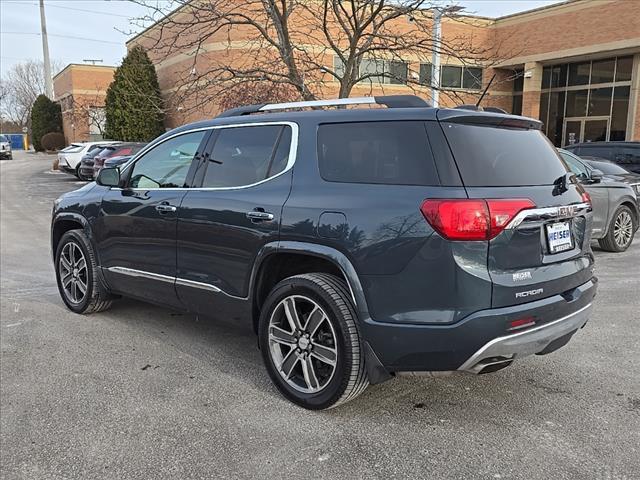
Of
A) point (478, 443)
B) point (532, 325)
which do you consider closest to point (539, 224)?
point (532, 325)

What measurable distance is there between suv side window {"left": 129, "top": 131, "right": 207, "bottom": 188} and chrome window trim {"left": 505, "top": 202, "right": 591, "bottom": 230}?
2.53 meters

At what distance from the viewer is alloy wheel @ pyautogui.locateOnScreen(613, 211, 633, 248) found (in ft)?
29.2

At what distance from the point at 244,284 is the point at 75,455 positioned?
1439mm

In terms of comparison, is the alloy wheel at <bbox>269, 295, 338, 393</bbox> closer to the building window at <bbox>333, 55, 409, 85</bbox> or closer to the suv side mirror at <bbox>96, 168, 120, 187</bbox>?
the suv side mirror at <bbox>96, 168, 120, 187</bbox>

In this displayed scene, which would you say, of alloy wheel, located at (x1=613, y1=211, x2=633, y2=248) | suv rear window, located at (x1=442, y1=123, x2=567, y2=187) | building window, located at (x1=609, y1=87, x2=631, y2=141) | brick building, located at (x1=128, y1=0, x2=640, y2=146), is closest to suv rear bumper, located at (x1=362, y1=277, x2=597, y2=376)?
suv rear window, located at (x1=442, y1=123, x2=567, y2=187)

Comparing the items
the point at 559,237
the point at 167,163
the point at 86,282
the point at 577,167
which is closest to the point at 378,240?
the point at 559,237

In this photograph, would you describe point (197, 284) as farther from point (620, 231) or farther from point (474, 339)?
point (620, 231)

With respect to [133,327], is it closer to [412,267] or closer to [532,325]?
[412,267]

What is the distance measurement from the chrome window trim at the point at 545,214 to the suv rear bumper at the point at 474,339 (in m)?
0.45

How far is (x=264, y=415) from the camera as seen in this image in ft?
11.5

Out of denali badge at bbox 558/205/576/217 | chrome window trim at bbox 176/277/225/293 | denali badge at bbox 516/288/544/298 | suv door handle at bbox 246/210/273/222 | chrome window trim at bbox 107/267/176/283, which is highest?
denali badge at bbox 558/205/576/217

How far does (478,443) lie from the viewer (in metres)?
3.16

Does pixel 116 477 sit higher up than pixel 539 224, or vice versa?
pixel 539 224

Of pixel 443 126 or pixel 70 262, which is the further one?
pixel 70 262
